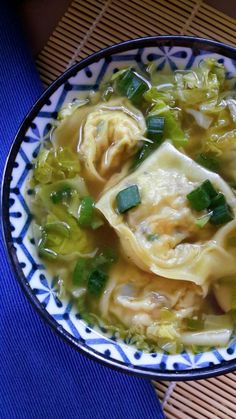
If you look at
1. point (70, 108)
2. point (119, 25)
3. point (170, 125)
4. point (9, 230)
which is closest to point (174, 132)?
point (170, 125)

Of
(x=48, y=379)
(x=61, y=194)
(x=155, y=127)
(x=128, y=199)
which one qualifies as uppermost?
(x=155, y=127)

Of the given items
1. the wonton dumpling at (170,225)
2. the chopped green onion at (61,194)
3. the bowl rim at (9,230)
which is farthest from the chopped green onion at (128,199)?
the bowl rim at (9,230)

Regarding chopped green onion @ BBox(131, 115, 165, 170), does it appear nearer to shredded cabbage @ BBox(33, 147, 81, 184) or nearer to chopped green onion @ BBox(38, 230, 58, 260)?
shredded cabbage @ BBox(33, 147, 81, 184)


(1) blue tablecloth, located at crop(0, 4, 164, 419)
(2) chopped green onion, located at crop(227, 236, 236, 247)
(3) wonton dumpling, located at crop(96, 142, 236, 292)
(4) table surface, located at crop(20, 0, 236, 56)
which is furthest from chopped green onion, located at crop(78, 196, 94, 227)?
(4) table surface, located at crop(20, 0, 236, 56)

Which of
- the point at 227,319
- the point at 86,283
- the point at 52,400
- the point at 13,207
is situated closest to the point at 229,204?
the point at 227,319

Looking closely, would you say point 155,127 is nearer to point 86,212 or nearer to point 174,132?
point 174,132

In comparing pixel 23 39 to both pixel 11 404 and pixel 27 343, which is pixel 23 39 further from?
pixel 11 404

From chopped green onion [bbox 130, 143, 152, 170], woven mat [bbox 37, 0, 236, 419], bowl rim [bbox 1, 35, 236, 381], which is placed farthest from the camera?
woven mat [bbox 37, 0, 236, 419]
